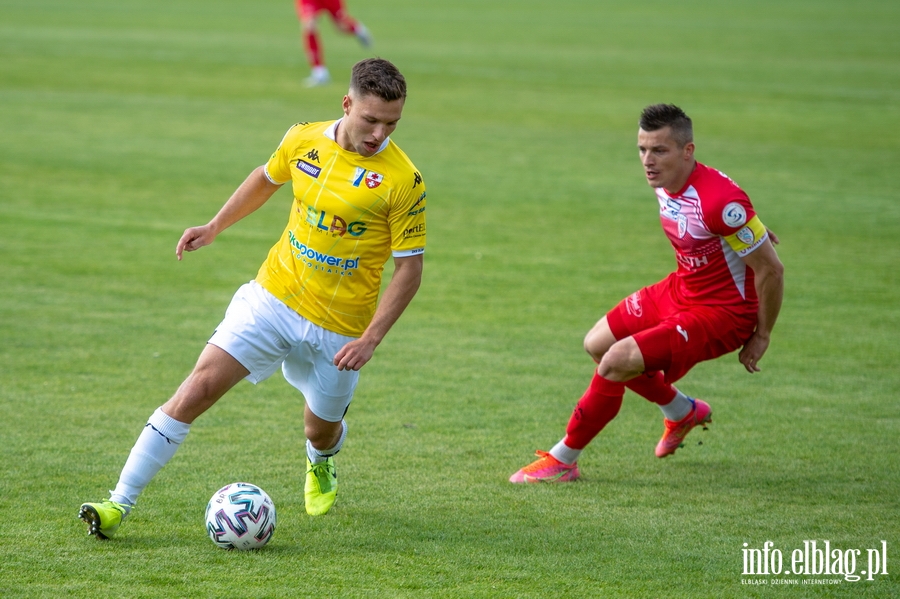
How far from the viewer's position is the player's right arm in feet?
17.9

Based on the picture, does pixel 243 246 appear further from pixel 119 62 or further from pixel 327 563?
pixel 119 62

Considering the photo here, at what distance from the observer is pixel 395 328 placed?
912cm

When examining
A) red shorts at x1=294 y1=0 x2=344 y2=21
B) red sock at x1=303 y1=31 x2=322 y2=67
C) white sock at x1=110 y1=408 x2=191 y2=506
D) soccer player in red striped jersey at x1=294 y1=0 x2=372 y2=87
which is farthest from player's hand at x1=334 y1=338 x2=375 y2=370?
red shorts at x1=294 y1=0 x2=344 y2=21

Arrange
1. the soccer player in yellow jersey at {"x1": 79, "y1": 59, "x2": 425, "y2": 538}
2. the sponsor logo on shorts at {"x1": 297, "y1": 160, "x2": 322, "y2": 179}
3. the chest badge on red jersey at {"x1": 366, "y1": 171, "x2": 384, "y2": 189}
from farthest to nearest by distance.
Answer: the sponsor logo on shorts at {"x1": 297, "y1": 160, "x2": 322, "y2": 179} → the chest badge on red jersey at {"x1": 366, "y1": 171, "x2": 384, "y2": 189} → the soccer player in yellow jersey at {"x1": 79, "y1": 59, "x2": 425, "y2": 538}

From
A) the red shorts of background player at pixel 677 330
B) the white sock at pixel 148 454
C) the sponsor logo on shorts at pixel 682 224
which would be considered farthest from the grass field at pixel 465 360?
the sponsor logo on shorts at pixel 682 224

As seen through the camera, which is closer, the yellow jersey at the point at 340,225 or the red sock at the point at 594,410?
the yellow jersey at the point at 340,225

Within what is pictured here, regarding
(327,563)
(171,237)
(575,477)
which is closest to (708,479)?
(575,477)

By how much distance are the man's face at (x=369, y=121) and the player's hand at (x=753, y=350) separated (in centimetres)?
242

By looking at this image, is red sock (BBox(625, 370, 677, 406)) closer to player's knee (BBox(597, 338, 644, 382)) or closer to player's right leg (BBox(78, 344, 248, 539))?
player's knee (BBox(597, 338, 644, 382))

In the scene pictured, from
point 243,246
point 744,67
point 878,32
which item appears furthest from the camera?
point 878,32

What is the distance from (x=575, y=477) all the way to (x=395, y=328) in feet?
10.7

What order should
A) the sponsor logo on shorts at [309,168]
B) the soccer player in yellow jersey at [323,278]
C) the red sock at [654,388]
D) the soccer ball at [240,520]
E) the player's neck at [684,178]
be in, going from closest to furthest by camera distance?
the soccer ball at [240,520] → the soccer player in yellow jersey at [323,278] → the sponsor logo on shorts at [309,168] → the player's neck at [684,178] → the red sock at [654,388]

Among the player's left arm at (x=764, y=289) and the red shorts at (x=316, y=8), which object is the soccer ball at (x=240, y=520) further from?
the red shorts at (x=316, y=8)

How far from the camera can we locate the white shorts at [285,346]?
5.11 metres
